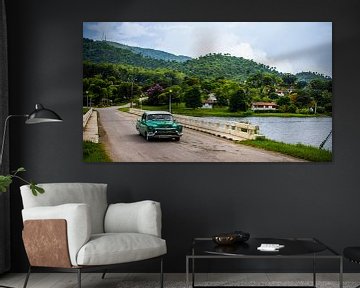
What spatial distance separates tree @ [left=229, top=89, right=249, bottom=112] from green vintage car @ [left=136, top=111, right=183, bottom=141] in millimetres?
520

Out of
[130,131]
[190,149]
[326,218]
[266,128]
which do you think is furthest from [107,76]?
[326,218]

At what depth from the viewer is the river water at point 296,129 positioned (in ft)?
19.6

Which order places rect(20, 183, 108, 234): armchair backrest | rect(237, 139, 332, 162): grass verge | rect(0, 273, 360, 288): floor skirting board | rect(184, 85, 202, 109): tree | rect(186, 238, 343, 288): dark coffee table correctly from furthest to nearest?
rect(184, 85, 202, 109): tree, rect(237, 139, 332, 162): grass verge, rect(0, 273, 360, 288): floor skirting board, rect(20, 183, 108, 234): armchair backrest, rect(186, 238, 343, 288): dark coffee table

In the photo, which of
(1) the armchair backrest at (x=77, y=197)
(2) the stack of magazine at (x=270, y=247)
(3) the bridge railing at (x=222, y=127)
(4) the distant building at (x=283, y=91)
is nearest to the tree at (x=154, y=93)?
(3) the bridge railing at (x=222, y=127)

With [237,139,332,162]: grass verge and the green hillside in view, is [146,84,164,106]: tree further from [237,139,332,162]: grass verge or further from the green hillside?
[237,139,332,162]: grass verge

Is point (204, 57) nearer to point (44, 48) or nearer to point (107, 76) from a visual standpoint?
point (107, 76)

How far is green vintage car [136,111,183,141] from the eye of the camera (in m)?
6.01

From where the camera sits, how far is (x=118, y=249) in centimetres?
472

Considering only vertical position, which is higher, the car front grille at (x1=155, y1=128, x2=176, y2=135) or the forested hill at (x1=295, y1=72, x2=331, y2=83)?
the forested hill at (x1=295, y1=72, x2=331, y2=83)

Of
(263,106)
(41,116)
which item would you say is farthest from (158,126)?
(41,116)

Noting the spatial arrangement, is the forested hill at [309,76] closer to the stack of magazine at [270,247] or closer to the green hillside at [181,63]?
the green hillside at [181,63]

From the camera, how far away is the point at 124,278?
5711 millimetres

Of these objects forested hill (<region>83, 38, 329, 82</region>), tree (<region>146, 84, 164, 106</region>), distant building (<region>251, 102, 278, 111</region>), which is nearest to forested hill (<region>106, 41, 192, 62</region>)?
forested hill (<region>83, 38, 329, 82</region>)

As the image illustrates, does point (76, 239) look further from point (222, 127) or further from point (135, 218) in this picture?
point (222, 127)
